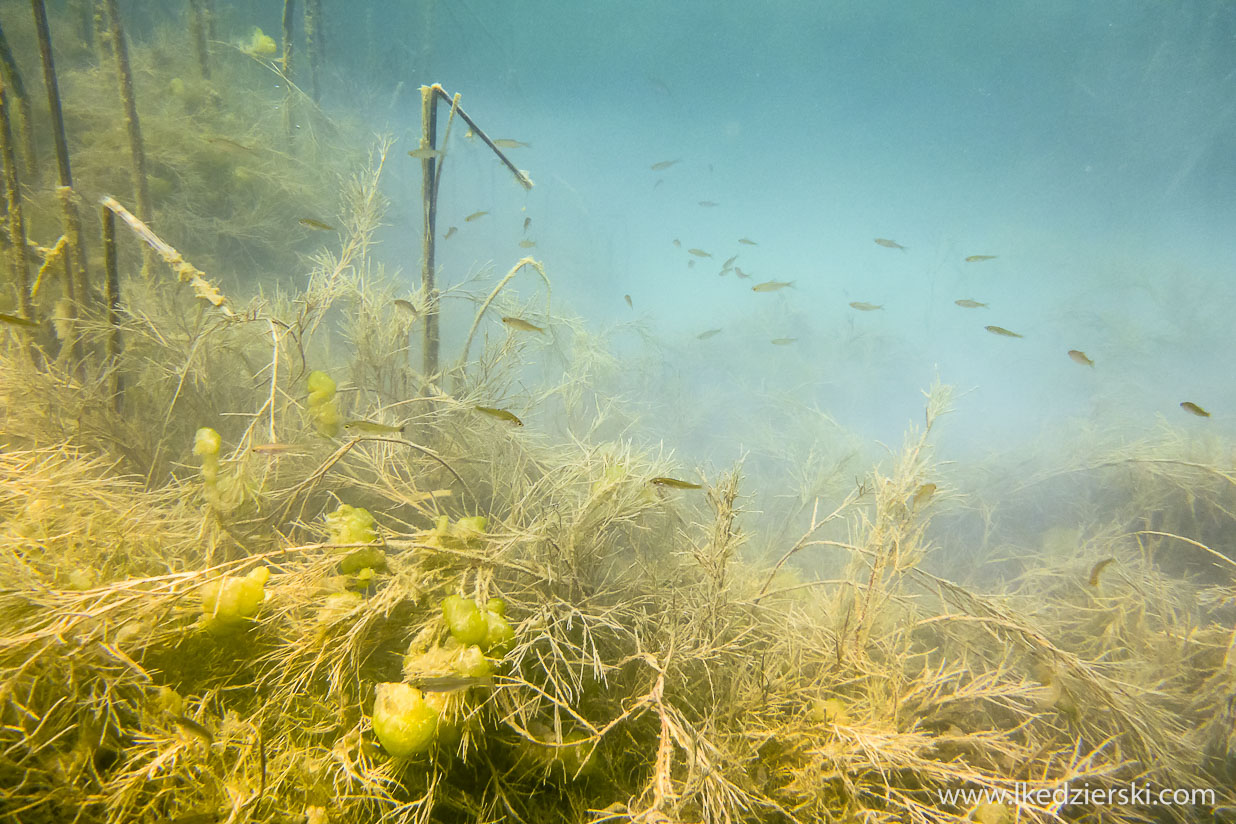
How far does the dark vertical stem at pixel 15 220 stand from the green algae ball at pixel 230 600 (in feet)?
7.86

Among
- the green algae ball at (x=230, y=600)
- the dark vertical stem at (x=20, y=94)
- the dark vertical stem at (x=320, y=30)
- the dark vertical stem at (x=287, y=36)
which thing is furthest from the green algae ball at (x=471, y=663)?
the dark vertical stem at (x=320, y=30)

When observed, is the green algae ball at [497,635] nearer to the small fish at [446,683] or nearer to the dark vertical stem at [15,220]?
the small fish at [446,683]

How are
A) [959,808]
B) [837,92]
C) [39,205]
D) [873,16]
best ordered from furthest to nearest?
[837,92]
[873,16]
[39,205]
[959,808]

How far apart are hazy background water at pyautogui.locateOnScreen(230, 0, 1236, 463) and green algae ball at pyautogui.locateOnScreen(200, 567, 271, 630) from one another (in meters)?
2.91

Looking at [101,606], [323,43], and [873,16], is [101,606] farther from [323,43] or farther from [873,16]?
[873,16]

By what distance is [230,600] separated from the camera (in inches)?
55.9

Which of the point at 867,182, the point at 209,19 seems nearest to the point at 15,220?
the point at 209,19

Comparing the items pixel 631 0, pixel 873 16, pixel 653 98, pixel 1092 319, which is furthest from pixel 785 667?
pixel 653 98

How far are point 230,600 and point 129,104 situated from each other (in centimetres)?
379

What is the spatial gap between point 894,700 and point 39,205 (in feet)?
23.7

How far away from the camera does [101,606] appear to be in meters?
1.41

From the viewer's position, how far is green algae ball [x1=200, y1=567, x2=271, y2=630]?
1.42 m

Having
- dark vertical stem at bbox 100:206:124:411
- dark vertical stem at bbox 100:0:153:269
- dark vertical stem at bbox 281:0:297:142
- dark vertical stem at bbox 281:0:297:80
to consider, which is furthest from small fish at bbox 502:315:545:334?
dark vertical stem at bbox 281:0:297:80

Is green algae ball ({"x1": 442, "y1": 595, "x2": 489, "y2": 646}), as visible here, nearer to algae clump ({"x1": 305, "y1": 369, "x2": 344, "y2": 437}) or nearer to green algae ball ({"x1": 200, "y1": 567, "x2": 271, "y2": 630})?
green algae ball ({"x1": 200, "y1": 567, "x2": 271, "y2": 630})
